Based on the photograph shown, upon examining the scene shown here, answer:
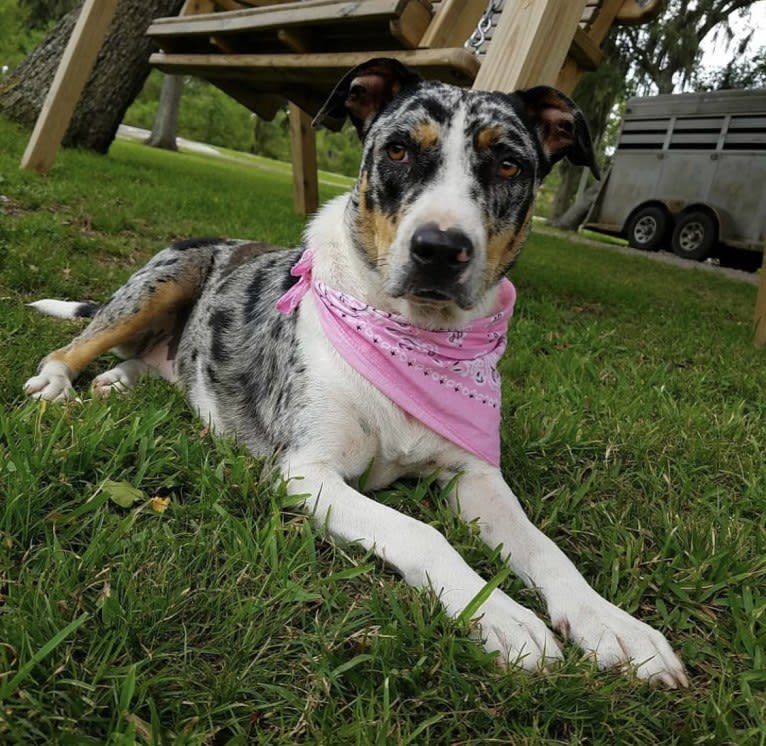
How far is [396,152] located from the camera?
109 inches

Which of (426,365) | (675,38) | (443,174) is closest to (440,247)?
(443,174)

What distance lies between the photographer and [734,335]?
21.7 ft

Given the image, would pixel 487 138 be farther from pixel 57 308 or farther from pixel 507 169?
pixel 57 308

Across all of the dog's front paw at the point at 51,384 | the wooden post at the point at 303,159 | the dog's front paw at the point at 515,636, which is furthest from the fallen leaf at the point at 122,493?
the wooden post at the point at 303,159

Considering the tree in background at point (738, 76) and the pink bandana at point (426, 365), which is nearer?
the pink bandana at point (426, 365)

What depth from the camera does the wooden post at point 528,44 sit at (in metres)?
3.84

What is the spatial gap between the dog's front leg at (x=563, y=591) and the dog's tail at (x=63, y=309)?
2.46 m

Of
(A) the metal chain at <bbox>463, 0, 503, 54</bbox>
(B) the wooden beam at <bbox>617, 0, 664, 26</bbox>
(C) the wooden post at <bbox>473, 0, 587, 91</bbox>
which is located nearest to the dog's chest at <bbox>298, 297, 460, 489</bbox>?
(C) the wooden post at <bbox>473, 0, 587, 91</bbox>

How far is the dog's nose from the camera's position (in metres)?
2.38

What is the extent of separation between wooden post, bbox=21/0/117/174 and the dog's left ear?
21.2 ft

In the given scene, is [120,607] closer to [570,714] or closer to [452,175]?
[570,714]

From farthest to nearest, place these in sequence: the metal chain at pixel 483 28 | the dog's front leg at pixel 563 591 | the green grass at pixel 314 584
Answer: the metal chain at pixel 483 28 → the dog's front leg at pixel 563 591 → the green grass at pixel 314 584

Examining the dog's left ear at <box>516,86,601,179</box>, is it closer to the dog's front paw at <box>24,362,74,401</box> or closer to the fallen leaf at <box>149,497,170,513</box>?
the fallen leaf at <box>149,497,170,513</box>

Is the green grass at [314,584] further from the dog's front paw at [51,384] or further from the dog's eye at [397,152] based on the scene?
the dog's eye at [397,152]
